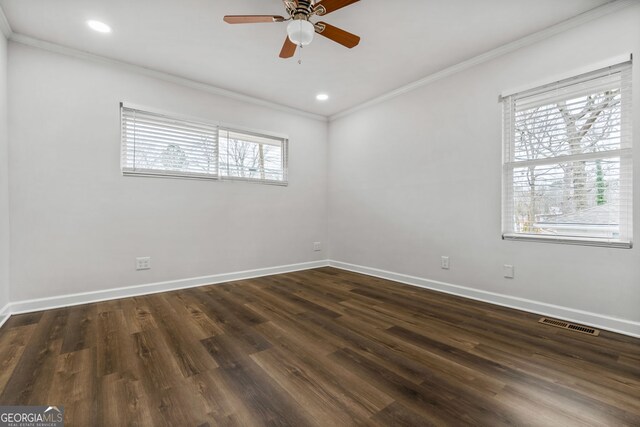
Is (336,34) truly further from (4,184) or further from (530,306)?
(4,184)

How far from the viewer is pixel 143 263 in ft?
10.5

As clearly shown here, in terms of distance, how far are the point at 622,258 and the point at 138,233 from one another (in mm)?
4488

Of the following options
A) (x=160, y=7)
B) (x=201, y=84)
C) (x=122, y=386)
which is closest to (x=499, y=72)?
(x=160, y=7)

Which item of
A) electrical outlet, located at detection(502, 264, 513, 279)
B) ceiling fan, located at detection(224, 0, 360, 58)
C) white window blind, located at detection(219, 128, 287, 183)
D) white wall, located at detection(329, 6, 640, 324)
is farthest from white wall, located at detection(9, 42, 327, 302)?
electrical outlet, located at detection(502, 264, 513, 279)

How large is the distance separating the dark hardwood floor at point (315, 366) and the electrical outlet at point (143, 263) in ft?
1.65

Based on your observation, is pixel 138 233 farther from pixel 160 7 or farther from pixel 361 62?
pixel 361 62

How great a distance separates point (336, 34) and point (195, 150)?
2.28 metres

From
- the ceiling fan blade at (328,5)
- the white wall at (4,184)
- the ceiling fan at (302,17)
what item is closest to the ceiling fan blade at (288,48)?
the ceiling fan at (302,17)

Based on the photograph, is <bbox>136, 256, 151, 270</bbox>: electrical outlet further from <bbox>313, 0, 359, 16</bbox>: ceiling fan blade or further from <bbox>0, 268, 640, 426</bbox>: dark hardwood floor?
<bbox>313, 0, 359, 16</bbox>: ceiling fan blade

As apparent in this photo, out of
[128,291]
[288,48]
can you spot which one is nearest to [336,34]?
[288,48]

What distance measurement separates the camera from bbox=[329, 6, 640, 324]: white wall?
227cm

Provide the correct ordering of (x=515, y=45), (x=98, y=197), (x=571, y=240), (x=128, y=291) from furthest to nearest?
(x=128, y=291), (x=98, y=197), (x=515, y=45), (x=571, y=240)

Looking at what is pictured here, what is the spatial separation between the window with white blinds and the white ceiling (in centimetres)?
63

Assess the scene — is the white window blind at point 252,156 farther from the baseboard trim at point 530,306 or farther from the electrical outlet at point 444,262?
the electrical outlet at point 444,262
